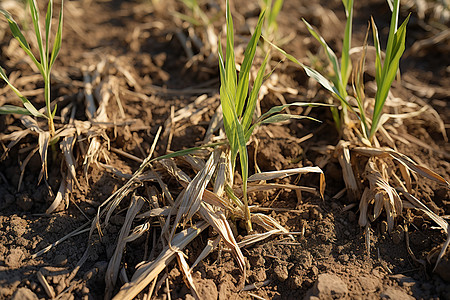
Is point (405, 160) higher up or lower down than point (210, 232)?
higher up

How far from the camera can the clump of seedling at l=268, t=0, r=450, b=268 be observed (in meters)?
1.43

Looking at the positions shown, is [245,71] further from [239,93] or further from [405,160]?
[405,160]

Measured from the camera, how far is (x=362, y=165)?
1.62m

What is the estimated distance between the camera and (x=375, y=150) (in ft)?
5.04

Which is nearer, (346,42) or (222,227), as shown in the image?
(222,227)

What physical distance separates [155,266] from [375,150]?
2.95 ft

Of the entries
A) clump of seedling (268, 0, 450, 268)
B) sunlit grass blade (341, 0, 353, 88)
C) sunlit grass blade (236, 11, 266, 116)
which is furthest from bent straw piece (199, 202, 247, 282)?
sunlit grass blade (341, 0, 353, 88)

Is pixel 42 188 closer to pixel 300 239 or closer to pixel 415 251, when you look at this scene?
pixel 300 239

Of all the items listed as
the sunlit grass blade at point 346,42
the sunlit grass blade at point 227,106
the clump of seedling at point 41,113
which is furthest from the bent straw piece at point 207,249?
the sunlit grass blade at point 346,42

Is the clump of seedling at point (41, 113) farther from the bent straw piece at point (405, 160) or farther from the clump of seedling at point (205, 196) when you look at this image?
the bent straw piece at point (405, 160)

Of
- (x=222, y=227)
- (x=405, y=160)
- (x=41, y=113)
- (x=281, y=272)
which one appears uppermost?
(x=41, y=113)

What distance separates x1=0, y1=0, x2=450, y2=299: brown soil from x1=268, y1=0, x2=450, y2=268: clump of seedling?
0.06 metres

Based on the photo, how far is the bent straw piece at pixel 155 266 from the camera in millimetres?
1220

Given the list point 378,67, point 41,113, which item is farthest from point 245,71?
point 41,113
